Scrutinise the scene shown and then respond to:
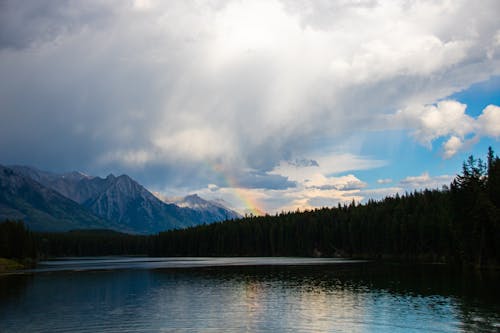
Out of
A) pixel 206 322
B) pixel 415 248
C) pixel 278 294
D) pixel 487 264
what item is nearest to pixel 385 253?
pixel 415 248

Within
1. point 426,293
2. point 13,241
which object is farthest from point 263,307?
point 13,241

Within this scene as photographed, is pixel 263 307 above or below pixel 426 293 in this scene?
below

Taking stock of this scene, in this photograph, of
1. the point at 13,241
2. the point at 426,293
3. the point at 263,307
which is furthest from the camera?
the point at 13,241

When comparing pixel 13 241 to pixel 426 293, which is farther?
pixel 13 241

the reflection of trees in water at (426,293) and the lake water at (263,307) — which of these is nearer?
the lake water at (263,307)

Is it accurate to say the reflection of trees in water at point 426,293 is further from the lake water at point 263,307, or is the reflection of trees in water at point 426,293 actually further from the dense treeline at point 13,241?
the dense treeline at point 13,241

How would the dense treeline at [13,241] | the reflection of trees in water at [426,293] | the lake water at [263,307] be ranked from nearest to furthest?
the lake water at [263,307] < the reflection of trees in water at [426,293] < the dense treeline at [13,241]

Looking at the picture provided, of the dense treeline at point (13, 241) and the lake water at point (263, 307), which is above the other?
the dense treeline at point (13, 241)

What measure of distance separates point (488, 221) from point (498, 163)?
16.3 meters

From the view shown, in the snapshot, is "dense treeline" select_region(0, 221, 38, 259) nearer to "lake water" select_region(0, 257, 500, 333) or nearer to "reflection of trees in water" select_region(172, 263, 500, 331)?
"lake water" select_region(0, 257, 500, 333)

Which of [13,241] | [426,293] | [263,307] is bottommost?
[263,307]

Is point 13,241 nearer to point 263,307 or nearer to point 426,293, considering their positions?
point 263,307

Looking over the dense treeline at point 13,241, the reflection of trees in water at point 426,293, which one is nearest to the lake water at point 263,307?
the reflection of trees in water at point 426,293

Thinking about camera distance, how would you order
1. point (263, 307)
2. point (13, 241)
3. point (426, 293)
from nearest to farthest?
point (263, 307), point (426, 293), point (13, 241)
